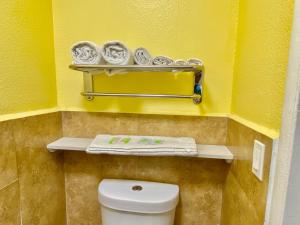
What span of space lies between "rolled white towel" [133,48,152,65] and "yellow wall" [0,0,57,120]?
0.43 metres

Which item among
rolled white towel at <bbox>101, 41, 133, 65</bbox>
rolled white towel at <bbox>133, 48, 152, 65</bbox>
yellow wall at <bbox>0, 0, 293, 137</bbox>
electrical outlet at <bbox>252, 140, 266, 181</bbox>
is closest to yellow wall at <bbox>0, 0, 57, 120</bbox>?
yellow wall at <bbox>0, 0, 293, 137</bbox>

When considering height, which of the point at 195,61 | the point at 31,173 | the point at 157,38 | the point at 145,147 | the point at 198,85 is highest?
the point at 157,38

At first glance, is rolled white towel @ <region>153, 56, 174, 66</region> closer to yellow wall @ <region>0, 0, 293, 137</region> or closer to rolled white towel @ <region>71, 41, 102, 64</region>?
yellow wall @ <region>0, 0, 293, 137</region>

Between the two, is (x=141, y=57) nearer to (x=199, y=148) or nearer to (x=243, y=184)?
(x=199, y=148)

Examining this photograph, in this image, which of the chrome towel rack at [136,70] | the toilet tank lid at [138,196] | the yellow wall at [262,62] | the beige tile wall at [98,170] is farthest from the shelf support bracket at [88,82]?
the yellow wall at [262,62]

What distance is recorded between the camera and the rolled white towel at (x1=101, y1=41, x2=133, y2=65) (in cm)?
76

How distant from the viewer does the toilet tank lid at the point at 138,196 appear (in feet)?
2.68

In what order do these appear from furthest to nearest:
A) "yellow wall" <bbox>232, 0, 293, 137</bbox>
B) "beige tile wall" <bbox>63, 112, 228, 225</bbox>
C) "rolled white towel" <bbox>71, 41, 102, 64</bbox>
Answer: "beige tile wall" <bbox>63, 112, 228, 225</bbox>
"rolled white towel" <bbox>71, 41, 102, 64</bbox>
"yellow wall" <bbox>232, 0, 293, 137</bbox>

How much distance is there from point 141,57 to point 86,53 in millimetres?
225

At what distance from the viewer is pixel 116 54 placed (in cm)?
78

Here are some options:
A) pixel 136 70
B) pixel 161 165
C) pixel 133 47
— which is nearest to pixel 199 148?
pixel 161 165

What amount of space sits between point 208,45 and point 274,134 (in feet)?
1.75

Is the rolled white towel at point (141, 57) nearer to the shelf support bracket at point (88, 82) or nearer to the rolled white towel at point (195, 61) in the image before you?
the rolled white towel at point (195, 61)

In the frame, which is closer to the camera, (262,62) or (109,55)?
(262,62)
